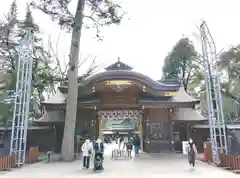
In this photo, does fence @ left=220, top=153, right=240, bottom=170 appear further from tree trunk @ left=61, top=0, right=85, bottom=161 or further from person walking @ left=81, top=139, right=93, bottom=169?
tree trunk @ left=61, top=0, right=85, bottom=161

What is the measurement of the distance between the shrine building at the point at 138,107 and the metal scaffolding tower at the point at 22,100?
4.53 metres

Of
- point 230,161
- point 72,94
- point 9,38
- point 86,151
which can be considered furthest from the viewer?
point 9,38

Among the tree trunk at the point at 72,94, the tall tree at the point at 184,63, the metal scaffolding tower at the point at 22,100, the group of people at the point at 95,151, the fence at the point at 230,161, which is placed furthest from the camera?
the tall tree at the point at 184,63

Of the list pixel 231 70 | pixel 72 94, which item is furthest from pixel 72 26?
pixel 231 70

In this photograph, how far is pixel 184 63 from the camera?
3142 cm

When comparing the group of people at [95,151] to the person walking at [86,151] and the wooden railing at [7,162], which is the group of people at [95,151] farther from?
the wooden railing at [7,162]

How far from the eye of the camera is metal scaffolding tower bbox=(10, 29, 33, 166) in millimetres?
11758

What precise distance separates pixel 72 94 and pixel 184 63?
20.1m

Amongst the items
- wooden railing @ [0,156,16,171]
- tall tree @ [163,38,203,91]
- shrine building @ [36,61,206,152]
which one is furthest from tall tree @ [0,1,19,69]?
tall tree @ [163,38,203,91]

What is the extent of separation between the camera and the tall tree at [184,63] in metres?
30.7

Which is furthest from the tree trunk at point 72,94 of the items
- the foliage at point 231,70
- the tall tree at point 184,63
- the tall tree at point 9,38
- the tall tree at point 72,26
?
the tall tree at point 184,63

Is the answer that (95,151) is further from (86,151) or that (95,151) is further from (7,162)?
(7,162)

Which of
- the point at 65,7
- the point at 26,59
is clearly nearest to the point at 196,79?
the point at 65,7

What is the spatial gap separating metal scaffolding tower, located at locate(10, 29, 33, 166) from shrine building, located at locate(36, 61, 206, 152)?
453 cm
